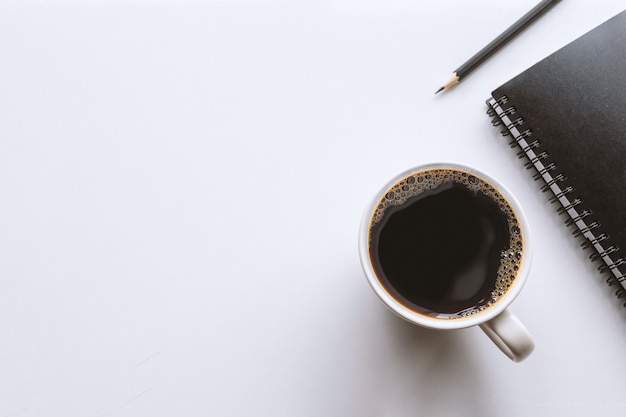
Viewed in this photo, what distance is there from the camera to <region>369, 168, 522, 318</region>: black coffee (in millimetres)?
610

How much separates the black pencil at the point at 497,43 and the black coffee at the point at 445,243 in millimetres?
157

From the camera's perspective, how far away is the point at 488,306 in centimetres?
60

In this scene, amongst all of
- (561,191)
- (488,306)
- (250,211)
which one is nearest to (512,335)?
(488,306)

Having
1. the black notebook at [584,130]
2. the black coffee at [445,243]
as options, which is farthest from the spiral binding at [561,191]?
the black coffee at [445,243]

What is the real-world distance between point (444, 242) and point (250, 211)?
0.24 meters

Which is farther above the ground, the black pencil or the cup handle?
the black pencil

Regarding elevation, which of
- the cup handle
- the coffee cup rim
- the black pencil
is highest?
the black pencil

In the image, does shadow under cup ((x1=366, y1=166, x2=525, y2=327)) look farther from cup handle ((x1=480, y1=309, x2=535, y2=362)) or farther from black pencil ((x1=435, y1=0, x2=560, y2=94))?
black pencil ((x1=435, y1=0, x2=560, y2=94))

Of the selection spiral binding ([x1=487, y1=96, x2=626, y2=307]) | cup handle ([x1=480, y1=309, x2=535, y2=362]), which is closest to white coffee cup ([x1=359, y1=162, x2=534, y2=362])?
cup handle ([x1=480, y1=309, x2=535, y2=362])

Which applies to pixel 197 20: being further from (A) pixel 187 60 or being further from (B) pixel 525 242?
(B) pixel 525 242

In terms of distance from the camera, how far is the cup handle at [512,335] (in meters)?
0.55

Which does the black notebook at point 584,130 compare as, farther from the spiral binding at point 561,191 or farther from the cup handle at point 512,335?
the cup handle at point 512,335

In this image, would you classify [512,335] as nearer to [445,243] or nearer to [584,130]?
[445,243]

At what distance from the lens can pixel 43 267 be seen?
71 centimetres
